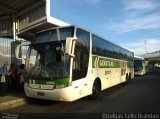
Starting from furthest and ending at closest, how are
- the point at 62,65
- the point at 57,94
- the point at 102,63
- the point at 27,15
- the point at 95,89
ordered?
the point at 27,15 < the point at 102,63 < the point at 95,89 < the point at 62,65 < the point at 57,94

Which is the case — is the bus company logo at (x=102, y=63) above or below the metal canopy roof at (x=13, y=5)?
below

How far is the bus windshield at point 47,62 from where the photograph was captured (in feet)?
34.9

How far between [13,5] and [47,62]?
843 centimetres

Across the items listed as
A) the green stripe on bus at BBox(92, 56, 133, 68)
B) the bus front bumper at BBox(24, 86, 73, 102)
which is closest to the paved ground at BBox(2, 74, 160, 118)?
the bus front bumper at BBox(24, 86, 73, 102)

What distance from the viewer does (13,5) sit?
59.2ft

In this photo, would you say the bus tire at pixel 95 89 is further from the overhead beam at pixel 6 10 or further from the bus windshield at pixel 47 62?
the overhead beam at pixel 6 10

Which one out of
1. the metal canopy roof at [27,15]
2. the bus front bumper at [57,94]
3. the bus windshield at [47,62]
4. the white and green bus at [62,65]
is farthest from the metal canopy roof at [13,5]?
the bus front bumper at [57,94]

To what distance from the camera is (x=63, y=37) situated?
11.1 metres

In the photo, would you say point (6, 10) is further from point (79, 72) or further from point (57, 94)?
point (57, 94)

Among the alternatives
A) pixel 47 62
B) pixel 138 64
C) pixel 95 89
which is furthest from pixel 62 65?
pixel 138 64

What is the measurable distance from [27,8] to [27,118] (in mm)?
11461

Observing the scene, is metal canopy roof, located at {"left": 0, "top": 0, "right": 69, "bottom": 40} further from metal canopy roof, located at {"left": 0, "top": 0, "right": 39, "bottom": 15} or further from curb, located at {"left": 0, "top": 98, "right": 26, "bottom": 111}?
curb, located at {"left": 0, "top": 98, "right": 26, "bottom": 111}

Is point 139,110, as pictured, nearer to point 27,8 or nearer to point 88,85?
point 88,85

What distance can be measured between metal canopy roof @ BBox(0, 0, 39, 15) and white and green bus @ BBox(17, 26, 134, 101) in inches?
247
